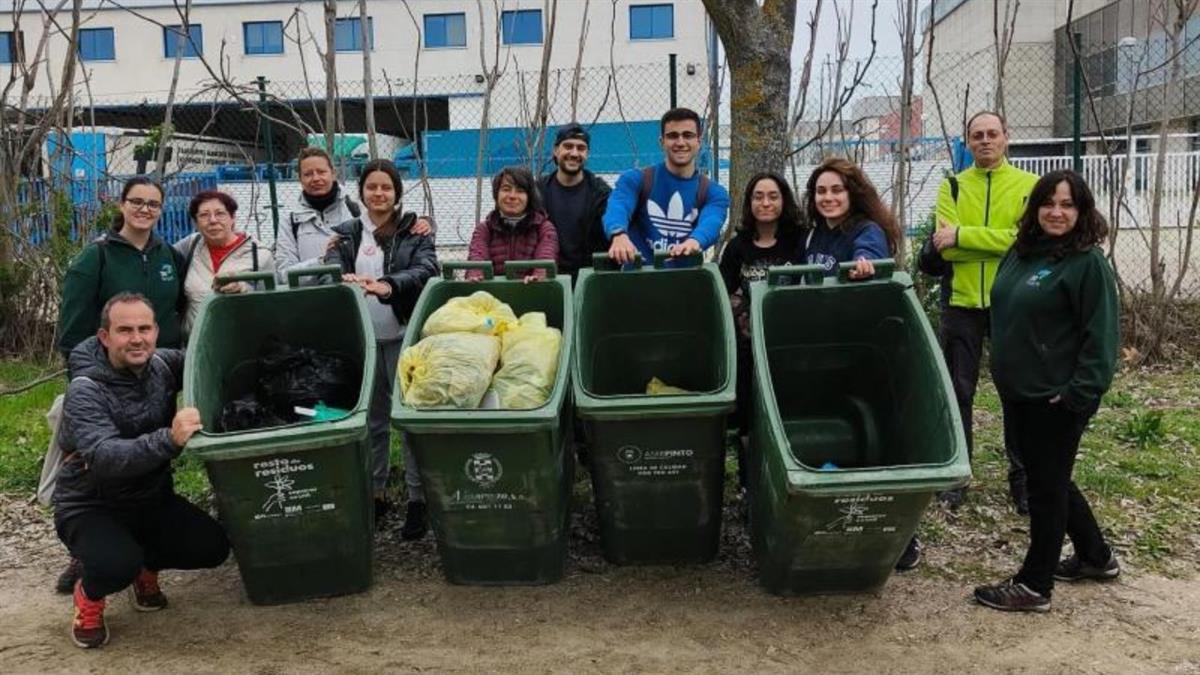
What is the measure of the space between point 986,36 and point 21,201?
22859 millimetres

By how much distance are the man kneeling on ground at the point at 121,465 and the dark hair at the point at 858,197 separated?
8.06 feet

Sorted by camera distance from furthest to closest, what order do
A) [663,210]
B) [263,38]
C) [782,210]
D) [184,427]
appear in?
[263,38] → [663,210] → [782,210] → [184,427]

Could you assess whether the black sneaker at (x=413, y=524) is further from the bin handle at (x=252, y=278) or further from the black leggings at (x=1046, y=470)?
the black leggings at (x=1046, y=470)

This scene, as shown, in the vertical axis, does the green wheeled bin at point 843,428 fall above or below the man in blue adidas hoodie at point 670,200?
below

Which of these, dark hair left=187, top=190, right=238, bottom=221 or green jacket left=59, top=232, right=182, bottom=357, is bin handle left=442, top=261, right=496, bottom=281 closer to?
dark hair left=187, top=190, right=238, bottom=221

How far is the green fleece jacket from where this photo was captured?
3.20 meters

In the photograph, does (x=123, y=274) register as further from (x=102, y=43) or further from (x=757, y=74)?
(x=102, y=43)

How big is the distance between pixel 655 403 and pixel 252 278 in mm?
1670

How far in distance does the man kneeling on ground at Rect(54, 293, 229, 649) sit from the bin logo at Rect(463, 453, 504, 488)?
2.90 feet

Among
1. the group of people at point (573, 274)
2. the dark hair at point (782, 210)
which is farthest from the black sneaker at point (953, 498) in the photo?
the dark hair at point (782, 210)

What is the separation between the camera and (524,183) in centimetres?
413

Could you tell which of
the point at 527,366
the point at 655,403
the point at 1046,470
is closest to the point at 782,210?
the point at 655,403

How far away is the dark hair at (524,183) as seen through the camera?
Answer: 4105 millimetres

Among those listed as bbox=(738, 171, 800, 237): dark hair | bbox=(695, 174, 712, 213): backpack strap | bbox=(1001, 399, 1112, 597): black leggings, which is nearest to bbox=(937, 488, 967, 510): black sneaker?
bbox=(1001, 399, 1112, 597): black leggings
